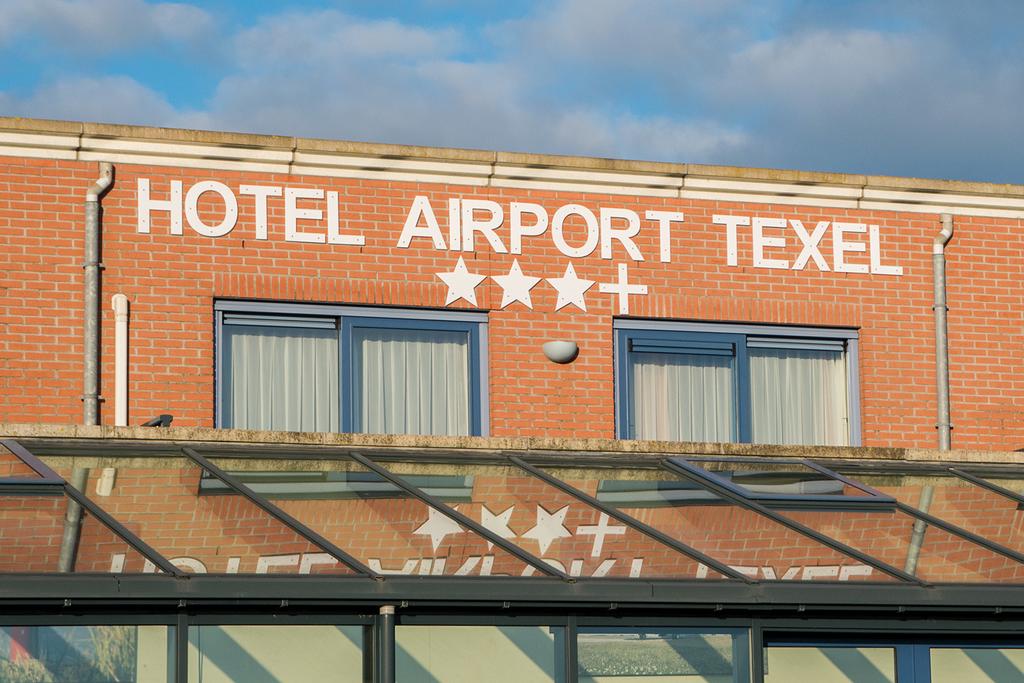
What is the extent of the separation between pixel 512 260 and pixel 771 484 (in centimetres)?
403

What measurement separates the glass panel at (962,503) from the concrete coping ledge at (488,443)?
0.58 meters

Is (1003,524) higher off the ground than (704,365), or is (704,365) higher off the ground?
(704,365)

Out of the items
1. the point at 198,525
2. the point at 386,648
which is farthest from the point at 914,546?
the point at 198,525

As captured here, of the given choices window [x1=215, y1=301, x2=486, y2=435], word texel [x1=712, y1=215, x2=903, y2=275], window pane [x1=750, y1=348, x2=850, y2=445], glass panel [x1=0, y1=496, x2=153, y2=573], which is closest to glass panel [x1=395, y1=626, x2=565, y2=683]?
glass panel [x1=0, y1=496, x2=153, y2=573]

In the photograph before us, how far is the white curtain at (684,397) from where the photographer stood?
16422 millimetres

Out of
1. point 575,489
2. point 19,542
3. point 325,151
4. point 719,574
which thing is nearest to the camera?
point 19,542

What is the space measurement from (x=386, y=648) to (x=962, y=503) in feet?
16.6

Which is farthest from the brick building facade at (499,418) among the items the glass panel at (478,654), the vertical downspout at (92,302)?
the vertical downspout at (92,302)

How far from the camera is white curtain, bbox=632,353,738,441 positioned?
53.9 ft

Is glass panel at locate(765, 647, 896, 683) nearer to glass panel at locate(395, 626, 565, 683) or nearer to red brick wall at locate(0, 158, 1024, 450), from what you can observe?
glass panel at locate(395, 626, 565, 683)

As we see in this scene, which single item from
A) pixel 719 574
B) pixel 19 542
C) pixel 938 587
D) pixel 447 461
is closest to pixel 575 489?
pixel 447 461

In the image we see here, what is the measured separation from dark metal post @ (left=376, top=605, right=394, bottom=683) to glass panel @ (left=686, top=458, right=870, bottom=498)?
3.25m

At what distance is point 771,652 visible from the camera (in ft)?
35.6

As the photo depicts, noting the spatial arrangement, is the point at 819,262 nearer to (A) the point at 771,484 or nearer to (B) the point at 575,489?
(A) the point at 771,484
